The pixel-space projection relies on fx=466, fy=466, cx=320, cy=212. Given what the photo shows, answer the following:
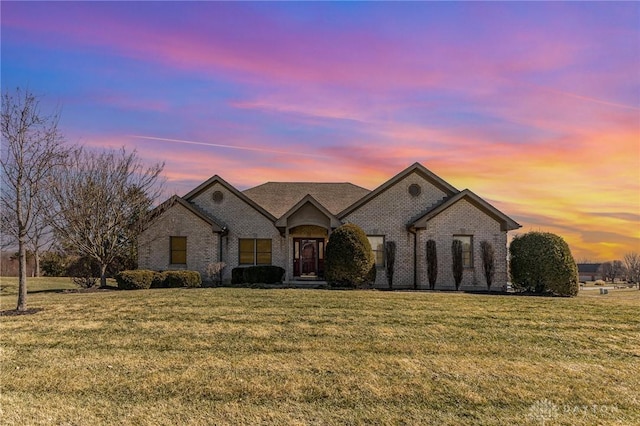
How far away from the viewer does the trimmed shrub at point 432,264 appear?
874 inches

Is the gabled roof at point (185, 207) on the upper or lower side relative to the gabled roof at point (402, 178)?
lower

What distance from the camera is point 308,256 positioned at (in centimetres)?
2725

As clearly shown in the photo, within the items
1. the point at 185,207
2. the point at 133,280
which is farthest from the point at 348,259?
the point at 185,207

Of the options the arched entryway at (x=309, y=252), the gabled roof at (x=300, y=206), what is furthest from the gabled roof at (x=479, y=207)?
the arched entryway at (x=309, y=252)

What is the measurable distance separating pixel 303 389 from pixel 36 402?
3974mm

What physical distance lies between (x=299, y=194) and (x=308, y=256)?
448 centimetres

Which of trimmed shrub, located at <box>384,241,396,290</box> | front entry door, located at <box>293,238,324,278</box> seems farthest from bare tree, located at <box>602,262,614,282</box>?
trimmed shrub, located at <box>384,241,396,290</box>

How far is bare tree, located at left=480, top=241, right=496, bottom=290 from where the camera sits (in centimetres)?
2209

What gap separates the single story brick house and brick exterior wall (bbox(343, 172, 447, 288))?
0.16 feet

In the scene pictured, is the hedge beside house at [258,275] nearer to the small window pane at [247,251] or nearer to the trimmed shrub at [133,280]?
the small window pane at [247,251]

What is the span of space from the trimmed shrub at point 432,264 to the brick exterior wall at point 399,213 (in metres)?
0.94

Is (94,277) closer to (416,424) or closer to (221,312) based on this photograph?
(221,312)

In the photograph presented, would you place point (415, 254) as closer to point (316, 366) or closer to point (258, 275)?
point (258, 275)

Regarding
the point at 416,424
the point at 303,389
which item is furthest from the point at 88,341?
the point at 416,424
